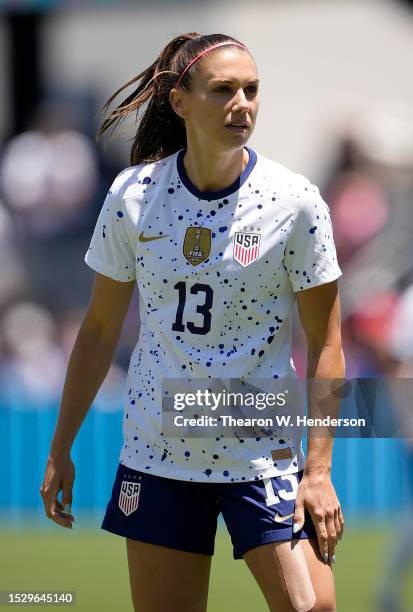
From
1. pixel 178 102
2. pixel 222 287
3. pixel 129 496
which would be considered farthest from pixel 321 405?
pixel 178 102

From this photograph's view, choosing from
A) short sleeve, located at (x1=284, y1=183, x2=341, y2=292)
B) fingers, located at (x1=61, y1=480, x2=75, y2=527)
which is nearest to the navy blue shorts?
fingers, located at (x1=61, y1=480, x2=75, y2=527)

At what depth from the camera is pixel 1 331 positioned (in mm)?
11367

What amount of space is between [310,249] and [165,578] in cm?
104

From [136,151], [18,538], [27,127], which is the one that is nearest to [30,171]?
[27,127]

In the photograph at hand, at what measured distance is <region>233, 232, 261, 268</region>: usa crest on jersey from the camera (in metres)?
3.84

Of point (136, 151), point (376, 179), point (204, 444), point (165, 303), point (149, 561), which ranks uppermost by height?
point (376, 179)

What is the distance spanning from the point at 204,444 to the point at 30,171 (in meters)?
7.97

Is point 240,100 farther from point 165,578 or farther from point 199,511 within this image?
point 165,578

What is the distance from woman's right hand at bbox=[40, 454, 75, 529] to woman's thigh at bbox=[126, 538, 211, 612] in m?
0.29

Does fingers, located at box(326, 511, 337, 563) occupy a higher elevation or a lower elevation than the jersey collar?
lower

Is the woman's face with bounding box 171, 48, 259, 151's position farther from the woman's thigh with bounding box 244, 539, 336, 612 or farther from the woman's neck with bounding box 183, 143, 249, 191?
the woman's thigh with bounding box 244, 539, 336, 612

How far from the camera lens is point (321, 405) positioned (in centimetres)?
384

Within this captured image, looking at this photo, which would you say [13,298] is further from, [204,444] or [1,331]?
[204,444]

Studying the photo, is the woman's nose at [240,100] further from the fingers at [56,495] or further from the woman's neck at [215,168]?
the fingers at [56,495]
